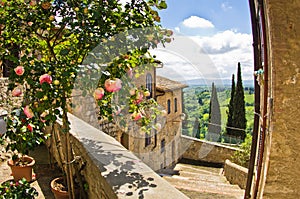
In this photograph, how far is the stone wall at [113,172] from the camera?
150 centimetres

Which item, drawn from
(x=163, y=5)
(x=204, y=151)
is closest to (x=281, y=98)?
(x=163, y=5)

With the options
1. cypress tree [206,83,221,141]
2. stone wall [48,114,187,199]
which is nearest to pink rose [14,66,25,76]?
stone wall [48,114,187,199]

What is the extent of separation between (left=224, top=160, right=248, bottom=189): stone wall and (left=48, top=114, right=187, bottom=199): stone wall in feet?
18.7

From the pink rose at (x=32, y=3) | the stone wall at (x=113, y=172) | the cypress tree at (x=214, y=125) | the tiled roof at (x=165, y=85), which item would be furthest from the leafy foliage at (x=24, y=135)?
the tiled roof at (x=165, y=85)

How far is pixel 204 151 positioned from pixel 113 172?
966cm

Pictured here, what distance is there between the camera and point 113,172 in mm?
1771

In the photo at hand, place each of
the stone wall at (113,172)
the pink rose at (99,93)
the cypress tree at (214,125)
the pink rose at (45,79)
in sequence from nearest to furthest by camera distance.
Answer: the stone wall at (113,172) → the pink rose at (45,79) → the pink rose at (99,93) → the cypress tree at (214,125)

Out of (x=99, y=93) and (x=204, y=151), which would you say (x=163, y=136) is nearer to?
(x=204, y=151)

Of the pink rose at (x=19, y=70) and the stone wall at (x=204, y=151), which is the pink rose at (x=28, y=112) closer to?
the pink rose at (x=19, y=70)

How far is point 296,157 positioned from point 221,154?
8982 mm

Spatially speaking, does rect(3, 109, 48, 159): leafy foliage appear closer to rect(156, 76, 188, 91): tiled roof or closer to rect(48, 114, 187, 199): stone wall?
rect(48, 114, 187, 199): stone wall

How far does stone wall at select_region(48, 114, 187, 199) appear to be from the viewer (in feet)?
4.92

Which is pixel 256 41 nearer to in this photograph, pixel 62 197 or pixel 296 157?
pixel 296 157

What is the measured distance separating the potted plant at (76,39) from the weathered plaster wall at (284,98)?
721mm
